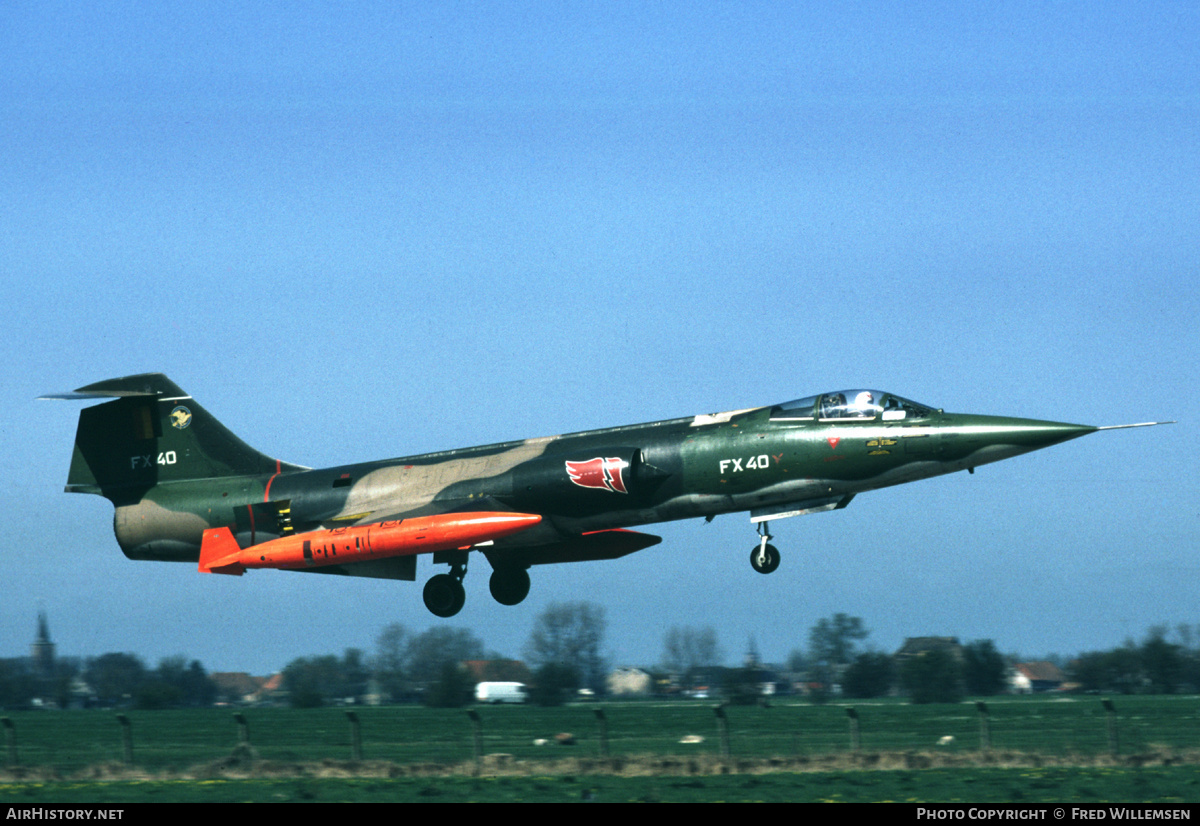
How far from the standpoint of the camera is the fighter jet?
77.7ft

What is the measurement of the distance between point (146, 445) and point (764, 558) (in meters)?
15.5

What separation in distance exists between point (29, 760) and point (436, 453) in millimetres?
10063

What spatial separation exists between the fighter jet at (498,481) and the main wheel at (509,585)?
→ 0.04 meters

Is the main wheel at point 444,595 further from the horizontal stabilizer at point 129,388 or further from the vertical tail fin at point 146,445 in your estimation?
the horizontal stabilizer at point 129,388

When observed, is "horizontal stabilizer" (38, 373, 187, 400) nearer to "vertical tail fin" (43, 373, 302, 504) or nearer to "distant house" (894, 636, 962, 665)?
"vertical tail fin" (43, 373, 302, 504)

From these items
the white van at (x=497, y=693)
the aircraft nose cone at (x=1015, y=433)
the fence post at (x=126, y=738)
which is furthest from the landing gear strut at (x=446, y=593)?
the white van at (x=497, y=693)

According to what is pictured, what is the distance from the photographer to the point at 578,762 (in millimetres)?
21750

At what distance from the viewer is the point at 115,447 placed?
1214 inches

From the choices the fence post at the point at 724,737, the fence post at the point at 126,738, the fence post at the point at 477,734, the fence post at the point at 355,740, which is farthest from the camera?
the fence post at the point at 126,738

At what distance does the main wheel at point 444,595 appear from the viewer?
27797 millimetres

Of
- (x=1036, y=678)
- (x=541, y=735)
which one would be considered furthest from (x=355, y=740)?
(x=1036, y=678)

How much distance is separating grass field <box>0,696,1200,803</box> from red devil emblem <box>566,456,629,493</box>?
4388 mm
